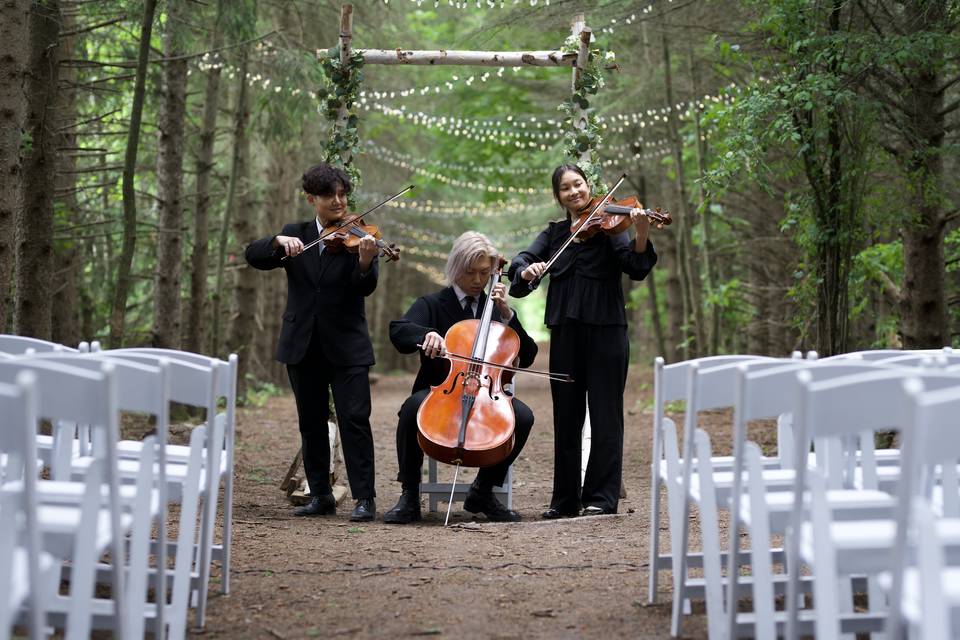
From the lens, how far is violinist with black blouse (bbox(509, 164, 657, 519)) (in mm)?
6133

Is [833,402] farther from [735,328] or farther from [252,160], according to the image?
[735,328]

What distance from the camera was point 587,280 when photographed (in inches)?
243

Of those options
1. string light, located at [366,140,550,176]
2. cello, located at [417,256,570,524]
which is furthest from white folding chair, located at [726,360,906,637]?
string light, located at [366,140,550,176]

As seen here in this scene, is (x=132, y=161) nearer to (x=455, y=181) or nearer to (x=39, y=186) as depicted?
(x=39, y=186)

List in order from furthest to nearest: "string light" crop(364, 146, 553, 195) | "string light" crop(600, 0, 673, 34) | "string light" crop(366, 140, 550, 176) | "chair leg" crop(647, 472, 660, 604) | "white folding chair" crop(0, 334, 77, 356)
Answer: "string light" crop(364, 146, 553, 195) < "string light" crop(366, 140, 550, 176) < "string light" crop(600, 0, 673, 34) < "white folding chair" crop(0, 334, 77, 356) < "chair leg" crop(647, 472, 660, 604)

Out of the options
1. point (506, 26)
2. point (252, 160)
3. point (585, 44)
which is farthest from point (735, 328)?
point (585, 44)

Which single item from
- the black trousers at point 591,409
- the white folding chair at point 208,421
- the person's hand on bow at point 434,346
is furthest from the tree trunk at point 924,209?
the white folding chair at point 208,421

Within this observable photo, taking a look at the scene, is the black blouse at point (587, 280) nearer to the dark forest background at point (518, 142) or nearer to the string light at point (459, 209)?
the dark forest background at point (518, 142)

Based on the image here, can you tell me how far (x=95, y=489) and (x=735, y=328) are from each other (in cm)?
1619

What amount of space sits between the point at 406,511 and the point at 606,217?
1957 mm

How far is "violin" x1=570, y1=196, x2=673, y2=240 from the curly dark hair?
1337 mm

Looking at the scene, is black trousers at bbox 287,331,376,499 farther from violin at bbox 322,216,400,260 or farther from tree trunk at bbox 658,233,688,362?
tree trunk at bbox 658,233,688,362

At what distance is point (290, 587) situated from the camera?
4414 millimetres

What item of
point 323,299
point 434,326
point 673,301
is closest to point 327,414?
point 323,299
